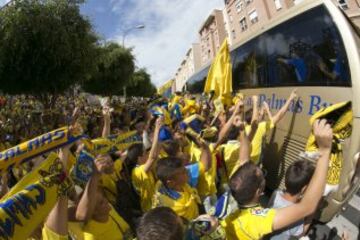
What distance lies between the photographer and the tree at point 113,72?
95.8 feet

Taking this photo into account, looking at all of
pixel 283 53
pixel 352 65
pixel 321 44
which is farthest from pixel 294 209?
pixel 283 53

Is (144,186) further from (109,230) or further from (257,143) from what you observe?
(257,143)

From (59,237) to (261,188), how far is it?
139 centimetres

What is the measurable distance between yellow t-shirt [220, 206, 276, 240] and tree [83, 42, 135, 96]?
1048 inches

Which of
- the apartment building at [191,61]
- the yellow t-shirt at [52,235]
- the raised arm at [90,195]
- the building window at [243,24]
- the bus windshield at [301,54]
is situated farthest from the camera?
the apartment building at [191,61]

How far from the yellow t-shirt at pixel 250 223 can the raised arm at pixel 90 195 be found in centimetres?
92

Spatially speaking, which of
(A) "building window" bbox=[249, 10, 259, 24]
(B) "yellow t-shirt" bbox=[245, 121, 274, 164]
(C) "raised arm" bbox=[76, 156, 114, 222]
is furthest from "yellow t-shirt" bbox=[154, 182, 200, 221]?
(A) "building window" bbox=[249, 10, 259, 24]

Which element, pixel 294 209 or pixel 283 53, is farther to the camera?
pixel 283 53

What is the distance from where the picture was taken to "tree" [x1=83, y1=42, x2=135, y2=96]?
29188mm

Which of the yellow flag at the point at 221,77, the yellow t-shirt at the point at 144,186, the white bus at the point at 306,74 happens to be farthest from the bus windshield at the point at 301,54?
the yellow t-shirt at the point at 144,186

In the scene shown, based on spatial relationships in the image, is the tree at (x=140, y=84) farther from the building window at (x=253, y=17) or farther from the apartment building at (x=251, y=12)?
the building window at (x=253, y=17)

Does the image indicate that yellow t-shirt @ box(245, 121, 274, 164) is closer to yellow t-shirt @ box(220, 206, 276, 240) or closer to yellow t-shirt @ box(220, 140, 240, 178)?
yellow t-shirt @ box(220, 140, 240, 178)

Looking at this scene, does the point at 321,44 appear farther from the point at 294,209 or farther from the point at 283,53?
the point at 294,209

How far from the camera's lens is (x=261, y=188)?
2814mm
